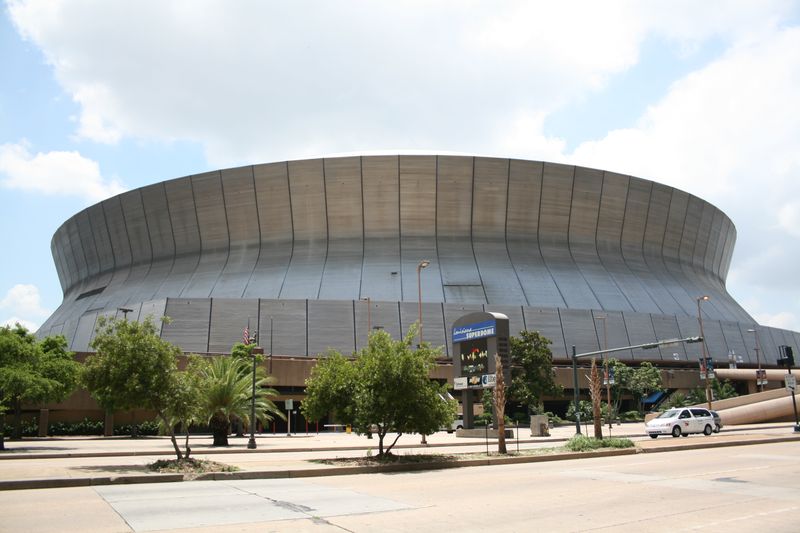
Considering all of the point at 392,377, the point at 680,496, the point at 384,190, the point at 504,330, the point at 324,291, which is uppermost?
the point at 384,190

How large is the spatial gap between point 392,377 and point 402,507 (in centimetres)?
822

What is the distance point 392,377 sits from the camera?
1861 cm

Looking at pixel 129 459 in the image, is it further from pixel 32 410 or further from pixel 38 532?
pixel 32 410

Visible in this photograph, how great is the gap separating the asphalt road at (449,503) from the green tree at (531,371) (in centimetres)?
3057

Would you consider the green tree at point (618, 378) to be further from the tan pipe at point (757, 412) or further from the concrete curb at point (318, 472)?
the concrete curb at point (318, 472)

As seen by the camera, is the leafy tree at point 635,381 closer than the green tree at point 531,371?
No

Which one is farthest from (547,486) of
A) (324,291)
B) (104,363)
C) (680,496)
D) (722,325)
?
(722,325)

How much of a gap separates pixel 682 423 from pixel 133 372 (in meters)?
24.1

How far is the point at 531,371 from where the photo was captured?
1859 inches

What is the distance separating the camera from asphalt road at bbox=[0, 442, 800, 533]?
8789 mm

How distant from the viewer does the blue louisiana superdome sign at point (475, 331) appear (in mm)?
28922

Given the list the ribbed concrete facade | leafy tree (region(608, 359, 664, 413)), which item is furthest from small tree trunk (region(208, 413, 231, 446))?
leafy tree (region(608, 359, 664, 413))

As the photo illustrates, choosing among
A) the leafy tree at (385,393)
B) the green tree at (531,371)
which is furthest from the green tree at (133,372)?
the green tree at (531,371)

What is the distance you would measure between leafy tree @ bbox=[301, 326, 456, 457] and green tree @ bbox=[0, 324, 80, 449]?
9.65m
